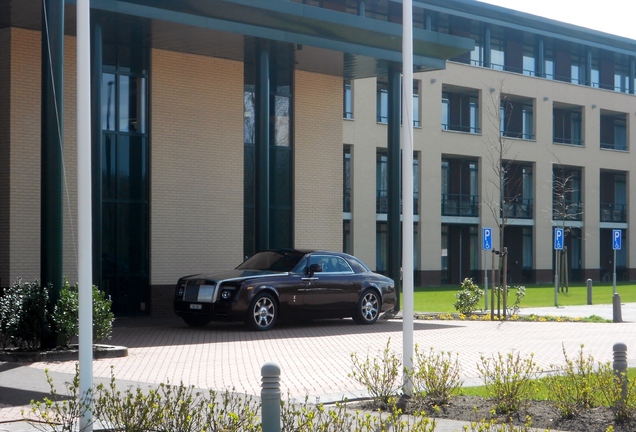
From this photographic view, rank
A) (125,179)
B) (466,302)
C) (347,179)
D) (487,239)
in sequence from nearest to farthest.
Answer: (125,179)
(466,302)
(487,239)
(347,179)

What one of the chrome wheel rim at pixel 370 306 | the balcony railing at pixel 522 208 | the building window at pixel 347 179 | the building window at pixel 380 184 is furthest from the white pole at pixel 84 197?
the balcony railing at pixel 522 208

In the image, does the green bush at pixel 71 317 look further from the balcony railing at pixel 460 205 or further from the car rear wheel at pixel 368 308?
the balcony railing at pixel 460 205

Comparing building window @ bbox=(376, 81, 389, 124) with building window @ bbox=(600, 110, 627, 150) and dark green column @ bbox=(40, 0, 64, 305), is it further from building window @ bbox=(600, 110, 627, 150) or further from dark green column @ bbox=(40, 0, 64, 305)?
dark green column @ bbox=(40, 0, 64, 305)

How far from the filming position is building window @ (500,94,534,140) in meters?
50.8

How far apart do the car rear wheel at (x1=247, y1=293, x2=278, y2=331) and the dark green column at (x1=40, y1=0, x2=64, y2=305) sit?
190 inches

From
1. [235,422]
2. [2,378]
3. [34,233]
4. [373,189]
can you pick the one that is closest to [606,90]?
[373,189]

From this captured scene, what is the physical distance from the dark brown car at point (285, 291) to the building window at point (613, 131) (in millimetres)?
37959

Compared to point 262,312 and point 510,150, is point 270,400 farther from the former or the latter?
point 510,150

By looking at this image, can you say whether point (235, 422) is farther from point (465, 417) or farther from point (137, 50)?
point (137, 50)

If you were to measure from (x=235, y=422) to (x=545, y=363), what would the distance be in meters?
8.70

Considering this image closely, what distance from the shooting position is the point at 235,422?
7012 mm

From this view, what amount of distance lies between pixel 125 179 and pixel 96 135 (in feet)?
10.3

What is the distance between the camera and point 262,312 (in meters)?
19.3

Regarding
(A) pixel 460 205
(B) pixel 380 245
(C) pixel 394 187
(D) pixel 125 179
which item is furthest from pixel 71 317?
(A) pixel 460 205
